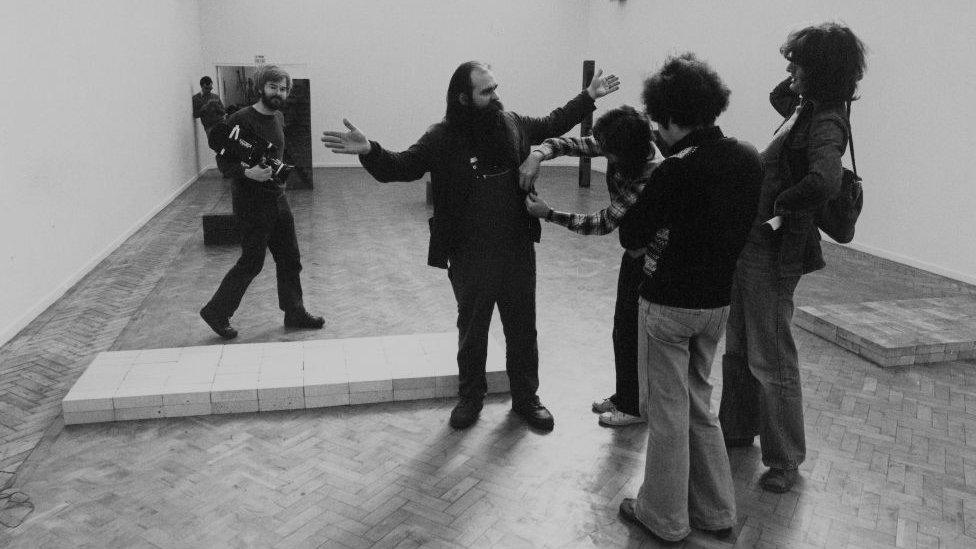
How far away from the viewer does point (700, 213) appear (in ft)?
7.86

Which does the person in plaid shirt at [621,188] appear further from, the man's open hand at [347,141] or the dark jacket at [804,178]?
the man's open hand at [347,141]

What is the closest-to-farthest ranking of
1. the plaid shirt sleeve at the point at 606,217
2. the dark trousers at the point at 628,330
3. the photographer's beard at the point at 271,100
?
the plaid shirt sleeve at the point at 606,217, the dark trousers at the point at 628,330, the photographer's beard at the point at 271,100

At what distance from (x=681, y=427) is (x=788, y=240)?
0.92 meters

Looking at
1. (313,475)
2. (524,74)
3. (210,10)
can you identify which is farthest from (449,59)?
(313,475)

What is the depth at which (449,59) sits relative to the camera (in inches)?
559

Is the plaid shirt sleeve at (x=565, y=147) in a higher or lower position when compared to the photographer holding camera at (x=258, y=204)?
higher

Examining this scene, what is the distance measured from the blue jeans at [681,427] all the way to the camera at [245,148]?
2.82 metres

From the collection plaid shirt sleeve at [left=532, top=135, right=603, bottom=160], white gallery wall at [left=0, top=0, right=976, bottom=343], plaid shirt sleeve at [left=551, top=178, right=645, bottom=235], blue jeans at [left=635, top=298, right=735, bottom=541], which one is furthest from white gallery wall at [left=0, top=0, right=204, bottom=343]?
blue jeans at [left=635, top=298, right=735, bottom=541]

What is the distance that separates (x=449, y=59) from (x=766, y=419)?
1220cm

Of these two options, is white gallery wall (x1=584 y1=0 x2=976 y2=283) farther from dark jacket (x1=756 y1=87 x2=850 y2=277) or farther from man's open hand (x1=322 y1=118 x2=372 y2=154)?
man's open hand (x1=322 y1=118 x2=372 y2=154)

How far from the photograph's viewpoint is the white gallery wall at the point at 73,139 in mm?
4996

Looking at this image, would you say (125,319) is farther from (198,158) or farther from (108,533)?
(198,158)

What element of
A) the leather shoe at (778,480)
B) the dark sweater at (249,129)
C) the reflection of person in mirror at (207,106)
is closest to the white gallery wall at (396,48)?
the reflection of person in mirror at (207,106)

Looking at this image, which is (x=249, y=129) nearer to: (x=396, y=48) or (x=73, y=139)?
(x=73, y=139)
